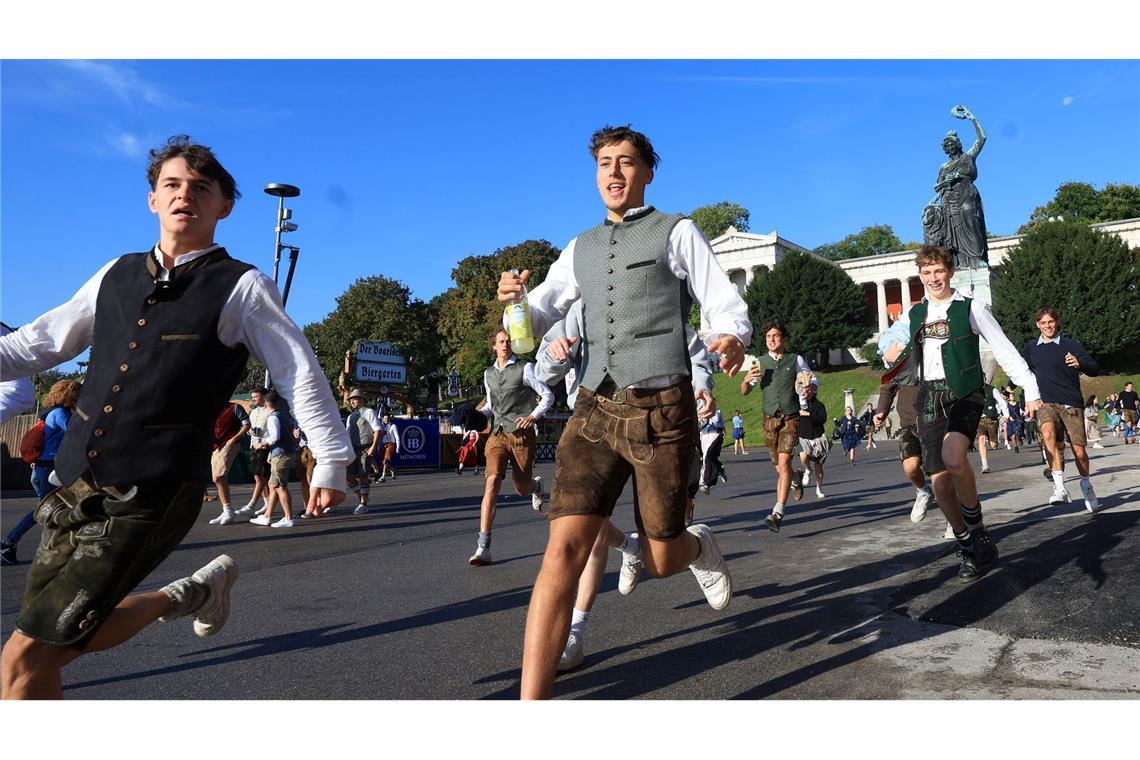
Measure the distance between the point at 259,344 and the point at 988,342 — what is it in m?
4.89

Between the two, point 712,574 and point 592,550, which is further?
point 712,574

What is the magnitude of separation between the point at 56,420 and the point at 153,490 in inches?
280

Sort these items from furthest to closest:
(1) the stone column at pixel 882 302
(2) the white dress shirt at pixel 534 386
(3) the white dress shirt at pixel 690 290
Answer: (1) the stone column at pixel 882 302
(2) the white dress shirt at pixel 534 386
(3) the white dress shirt at pixel 690 290

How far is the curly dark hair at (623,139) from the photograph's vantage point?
3.79 metres

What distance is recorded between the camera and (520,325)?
3.81 metres

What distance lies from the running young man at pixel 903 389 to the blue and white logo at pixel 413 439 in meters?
21.0

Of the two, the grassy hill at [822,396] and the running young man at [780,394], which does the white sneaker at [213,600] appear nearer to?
the running young man at [780,394]

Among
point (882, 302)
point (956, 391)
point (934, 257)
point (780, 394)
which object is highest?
point (882, 302)

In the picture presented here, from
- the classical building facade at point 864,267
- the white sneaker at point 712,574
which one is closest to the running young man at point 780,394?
the white sneaker at point 712,574

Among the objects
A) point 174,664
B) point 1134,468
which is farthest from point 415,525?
point 1134,468

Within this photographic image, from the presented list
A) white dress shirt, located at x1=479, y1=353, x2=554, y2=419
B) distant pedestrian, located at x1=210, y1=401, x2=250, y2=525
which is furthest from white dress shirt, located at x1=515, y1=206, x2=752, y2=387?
distant pedestrian, located at x1=210, y1=401, x2=250, y2=525

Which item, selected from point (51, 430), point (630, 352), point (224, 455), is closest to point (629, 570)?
point (630, 352)

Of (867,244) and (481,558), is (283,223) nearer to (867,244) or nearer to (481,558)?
(481,558)

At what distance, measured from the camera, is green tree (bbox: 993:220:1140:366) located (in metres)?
55.5
